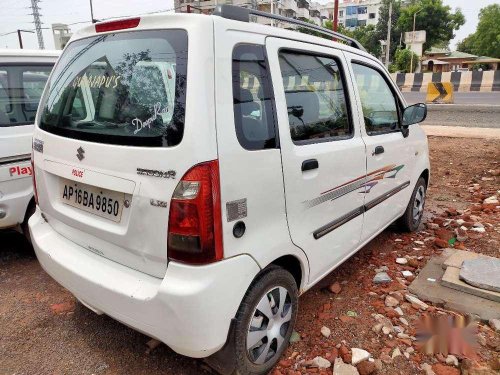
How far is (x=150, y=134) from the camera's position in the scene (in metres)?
1.76

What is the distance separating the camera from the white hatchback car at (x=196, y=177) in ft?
5.57

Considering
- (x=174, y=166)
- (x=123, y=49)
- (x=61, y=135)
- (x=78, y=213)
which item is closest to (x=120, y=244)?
(x=78, y=213)

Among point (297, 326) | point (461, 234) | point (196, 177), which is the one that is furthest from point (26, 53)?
point (461, 234)

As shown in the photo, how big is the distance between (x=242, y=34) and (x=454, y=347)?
2.27 metres

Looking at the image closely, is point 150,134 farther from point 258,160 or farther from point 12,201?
point 12,201

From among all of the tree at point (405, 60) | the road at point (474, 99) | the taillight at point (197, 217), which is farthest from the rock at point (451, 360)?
the tree at point (405, 60)

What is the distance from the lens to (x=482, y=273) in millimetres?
3180

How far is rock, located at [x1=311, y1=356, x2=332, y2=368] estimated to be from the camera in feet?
7.49

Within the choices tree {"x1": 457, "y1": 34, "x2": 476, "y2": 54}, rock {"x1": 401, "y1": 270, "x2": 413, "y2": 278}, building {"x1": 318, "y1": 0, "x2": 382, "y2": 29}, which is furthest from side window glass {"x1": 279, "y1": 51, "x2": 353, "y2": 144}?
building {"x1": 318, "y1": 0, "x2": 382, "y2": 29}

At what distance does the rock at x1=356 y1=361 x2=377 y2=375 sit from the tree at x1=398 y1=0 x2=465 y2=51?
5652 centimetres

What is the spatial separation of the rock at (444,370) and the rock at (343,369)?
1.54ft

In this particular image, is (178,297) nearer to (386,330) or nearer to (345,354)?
(345,354)

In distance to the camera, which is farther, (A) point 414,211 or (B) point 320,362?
(A) point 414,211

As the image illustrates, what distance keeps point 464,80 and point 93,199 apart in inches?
952
